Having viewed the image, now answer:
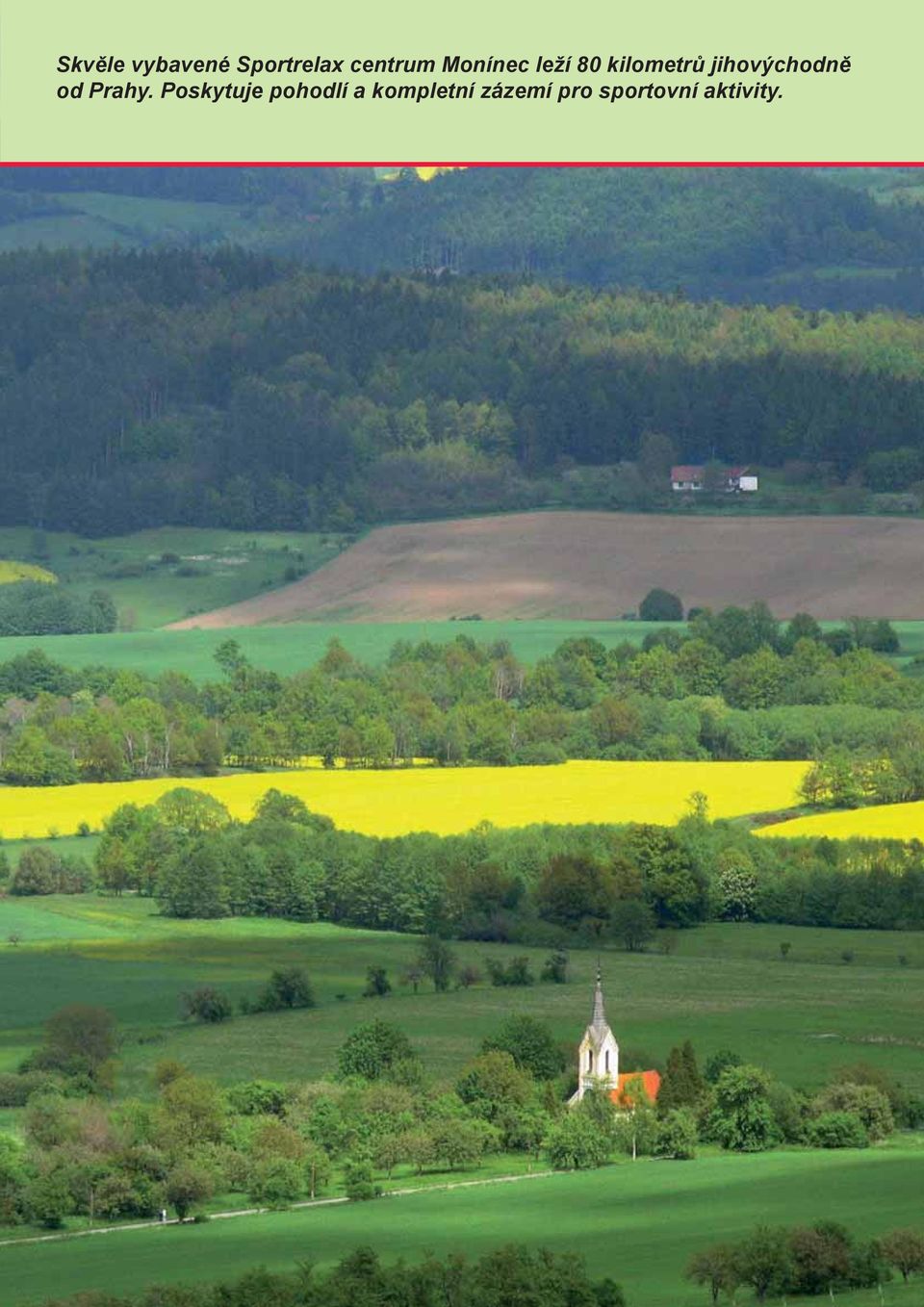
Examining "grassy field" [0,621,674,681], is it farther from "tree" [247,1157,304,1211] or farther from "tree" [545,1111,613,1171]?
"tree" [247,1157,304,1211]

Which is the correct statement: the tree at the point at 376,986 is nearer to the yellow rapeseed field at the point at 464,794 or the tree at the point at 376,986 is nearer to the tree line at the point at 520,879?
the tree line at the point at 520,879

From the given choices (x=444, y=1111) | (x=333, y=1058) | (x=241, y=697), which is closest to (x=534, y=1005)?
(x=333, y=1058)

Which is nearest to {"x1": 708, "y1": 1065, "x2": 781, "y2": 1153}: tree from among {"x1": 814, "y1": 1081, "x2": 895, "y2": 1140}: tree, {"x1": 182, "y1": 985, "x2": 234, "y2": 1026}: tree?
{"x1": 814, "y1": 1081, "x2": 895, "y2": 1140}: tree

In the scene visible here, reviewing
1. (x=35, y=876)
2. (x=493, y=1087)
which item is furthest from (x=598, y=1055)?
(x=35, y=876)

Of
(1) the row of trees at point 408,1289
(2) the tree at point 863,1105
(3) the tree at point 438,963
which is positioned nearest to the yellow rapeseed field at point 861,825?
(3) the tree at point 438,963

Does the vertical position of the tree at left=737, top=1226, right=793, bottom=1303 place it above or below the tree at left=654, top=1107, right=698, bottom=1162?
below

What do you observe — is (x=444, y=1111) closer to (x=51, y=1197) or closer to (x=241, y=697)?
(x=51, y=1197)
